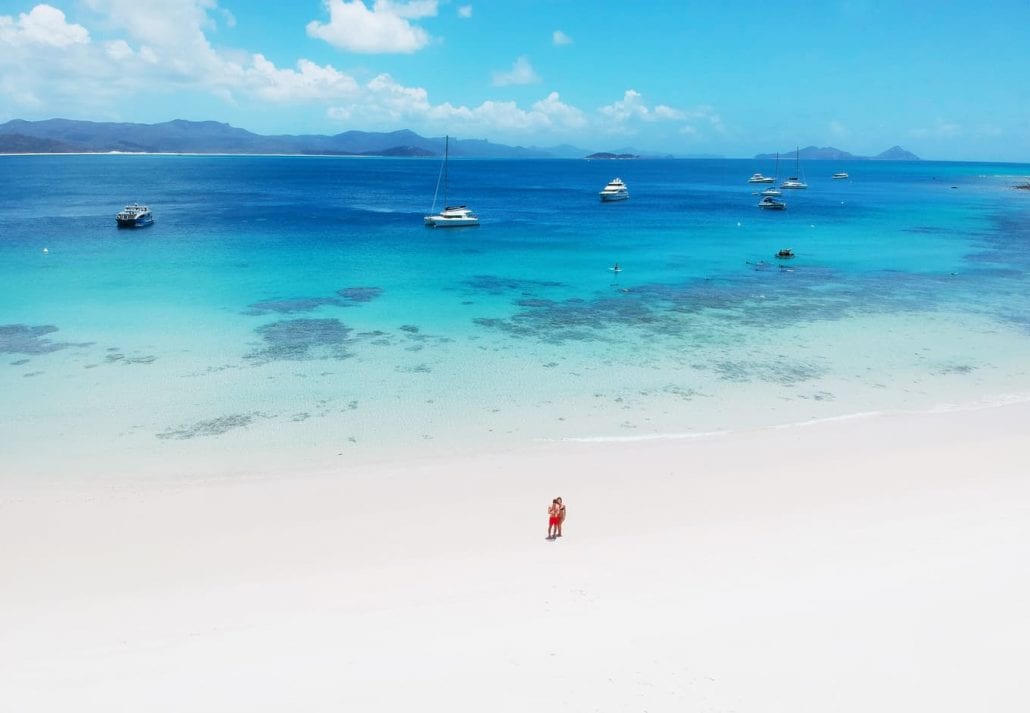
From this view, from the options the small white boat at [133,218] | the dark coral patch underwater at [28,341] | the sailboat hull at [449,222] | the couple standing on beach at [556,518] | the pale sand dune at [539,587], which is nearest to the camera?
the pale sand dune at [539,587]

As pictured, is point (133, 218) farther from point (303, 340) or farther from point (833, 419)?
point (833, 419)

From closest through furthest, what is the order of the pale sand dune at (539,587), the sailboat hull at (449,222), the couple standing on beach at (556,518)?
the pale sand dune at (539,587) < the couple standing on beach at (556,518) < the sailboat hull at (449,222)

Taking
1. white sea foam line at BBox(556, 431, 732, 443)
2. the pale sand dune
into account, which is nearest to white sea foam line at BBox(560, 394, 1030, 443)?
white sea foam line at BBox(556, 431, 732, 443)

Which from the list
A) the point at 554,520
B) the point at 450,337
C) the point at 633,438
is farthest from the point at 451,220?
the point at 554,520

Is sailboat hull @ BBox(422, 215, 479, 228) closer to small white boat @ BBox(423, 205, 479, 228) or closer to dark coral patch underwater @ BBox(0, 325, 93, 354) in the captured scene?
small white boat @ BBox(423, 205, 479, 228)

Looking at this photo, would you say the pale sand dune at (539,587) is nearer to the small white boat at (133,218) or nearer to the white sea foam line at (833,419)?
the white sea foam line at (833,419)

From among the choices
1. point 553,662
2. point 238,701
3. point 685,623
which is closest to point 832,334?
point 685,623

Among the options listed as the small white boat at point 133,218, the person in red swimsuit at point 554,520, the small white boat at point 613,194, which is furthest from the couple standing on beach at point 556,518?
the small white boat at point 613,194
